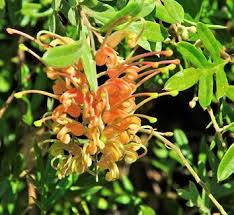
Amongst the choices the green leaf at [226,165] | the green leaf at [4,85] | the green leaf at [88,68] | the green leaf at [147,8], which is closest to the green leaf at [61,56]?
the green leaf at [88,68]

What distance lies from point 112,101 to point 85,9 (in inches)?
6.8

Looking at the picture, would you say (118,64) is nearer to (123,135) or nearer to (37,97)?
(123,135)

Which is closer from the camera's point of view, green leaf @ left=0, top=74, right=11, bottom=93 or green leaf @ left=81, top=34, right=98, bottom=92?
green leaf @ left=81, top=34, right=98, bottom=92

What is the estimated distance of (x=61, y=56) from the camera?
0.88 meters

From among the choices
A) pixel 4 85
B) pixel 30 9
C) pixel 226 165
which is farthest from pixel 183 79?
pixel 4 85

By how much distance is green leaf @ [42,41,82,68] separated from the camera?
870 mm

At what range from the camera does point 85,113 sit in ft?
3.14

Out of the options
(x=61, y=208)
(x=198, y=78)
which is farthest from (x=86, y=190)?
(x=198, y=78)

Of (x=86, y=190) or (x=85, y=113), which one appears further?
(x=86, y=190)

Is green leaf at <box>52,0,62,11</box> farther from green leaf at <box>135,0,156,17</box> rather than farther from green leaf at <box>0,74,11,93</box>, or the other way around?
green leaf at <box>0,74,11,93</box>

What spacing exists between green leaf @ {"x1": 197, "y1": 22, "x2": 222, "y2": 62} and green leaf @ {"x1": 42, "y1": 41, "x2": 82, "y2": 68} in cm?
32

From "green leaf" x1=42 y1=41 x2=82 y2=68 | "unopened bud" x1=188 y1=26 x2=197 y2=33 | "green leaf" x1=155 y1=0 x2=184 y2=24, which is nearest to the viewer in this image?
"green leaf" x1=42 y1=41 x2=82 y2=68

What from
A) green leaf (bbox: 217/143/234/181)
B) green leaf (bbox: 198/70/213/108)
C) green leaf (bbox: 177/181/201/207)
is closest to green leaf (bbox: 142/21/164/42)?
green leaf (bbox: 198/70/213/108)

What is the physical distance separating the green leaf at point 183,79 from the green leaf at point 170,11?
0.27 feet
